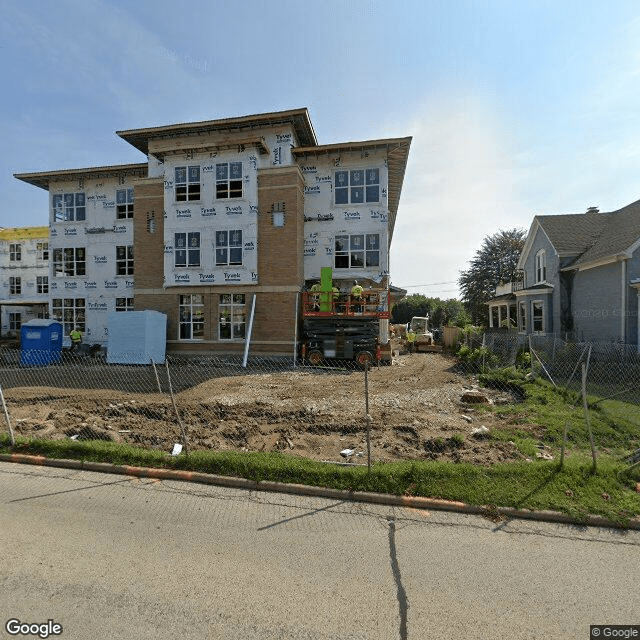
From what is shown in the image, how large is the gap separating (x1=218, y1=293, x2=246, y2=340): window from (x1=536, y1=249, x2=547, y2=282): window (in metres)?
18.5

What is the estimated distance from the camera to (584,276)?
1941cm

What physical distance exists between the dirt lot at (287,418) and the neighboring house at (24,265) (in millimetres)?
27123

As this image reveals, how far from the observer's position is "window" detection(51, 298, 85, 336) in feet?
77.4

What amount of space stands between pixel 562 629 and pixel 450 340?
78.3 feet

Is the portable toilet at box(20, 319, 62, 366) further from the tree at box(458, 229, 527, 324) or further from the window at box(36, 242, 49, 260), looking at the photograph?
the tree at box(458, 229, 527, 324)

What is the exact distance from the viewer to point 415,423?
8.00m

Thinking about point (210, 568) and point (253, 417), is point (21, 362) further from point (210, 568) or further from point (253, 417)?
point (210, 568)

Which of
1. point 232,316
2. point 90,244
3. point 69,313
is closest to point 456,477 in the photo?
point 232,316

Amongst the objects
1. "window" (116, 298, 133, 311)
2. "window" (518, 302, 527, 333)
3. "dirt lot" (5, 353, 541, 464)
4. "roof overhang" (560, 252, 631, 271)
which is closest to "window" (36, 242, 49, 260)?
"window" (116, 298, 133, 311)

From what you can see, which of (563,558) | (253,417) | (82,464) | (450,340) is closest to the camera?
(563,558)

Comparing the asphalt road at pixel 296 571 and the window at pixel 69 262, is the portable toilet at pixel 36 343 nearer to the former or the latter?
the window at pixel 69 262

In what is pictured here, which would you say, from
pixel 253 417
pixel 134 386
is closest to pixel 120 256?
pixel 134 386

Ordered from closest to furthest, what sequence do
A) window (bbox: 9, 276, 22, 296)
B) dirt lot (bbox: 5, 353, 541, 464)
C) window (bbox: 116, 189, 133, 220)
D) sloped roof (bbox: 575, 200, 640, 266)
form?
dirt lot (bbox: 5, 353, 541, 464) → sloped roof (bbox: 575, 200, 640, 266) → window (bbox: 116, 189, 133, 220) → window (bbox: 9, 276, 22, 296)

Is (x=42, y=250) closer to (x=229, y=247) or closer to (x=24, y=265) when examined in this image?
(x=24, y=265)
